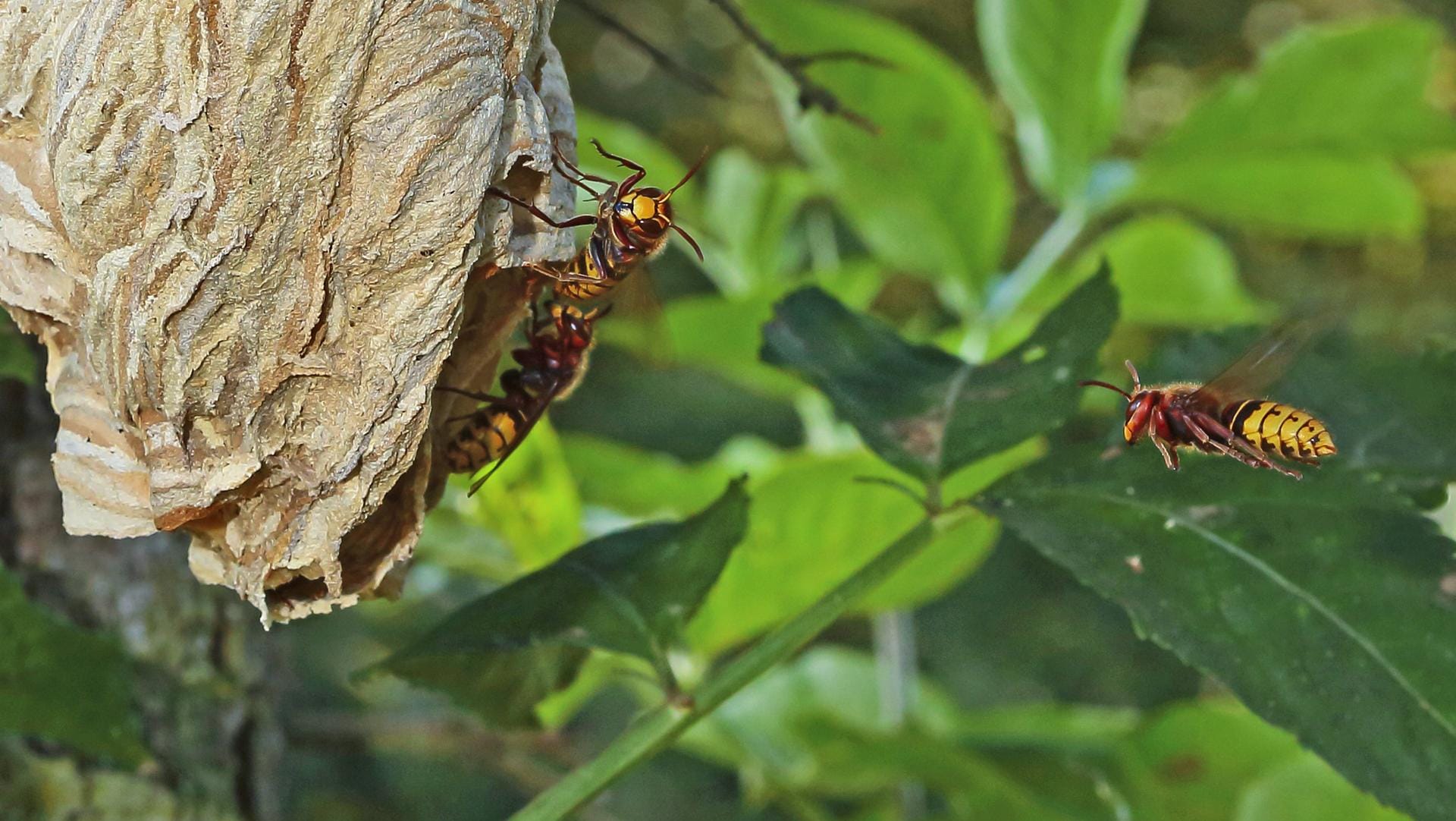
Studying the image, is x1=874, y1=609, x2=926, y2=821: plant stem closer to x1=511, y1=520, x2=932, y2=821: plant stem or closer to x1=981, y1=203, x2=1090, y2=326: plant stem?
x1=981, y1=203, x2=1090, y2=326: plant stem

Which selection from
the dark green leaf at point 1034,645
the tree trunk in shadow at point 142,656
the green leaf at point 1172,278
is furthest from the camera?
the dark green leaf at point 1034,645

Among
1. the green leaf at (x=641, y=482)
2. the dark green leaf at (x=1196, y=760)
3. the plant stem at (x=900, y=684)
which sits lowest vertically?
the plant stem at (x=900, y=684)

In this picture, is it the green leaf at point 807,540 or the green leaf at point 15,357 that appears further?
the green leaf at point 807,540

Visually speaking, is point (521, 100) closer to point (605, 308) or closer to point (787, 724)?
point (605, 308)

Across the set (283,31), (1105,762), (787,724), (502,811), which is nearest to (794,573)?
(787,724)

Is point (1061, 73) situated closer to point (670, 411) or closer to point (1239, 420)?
point (1239, 420)

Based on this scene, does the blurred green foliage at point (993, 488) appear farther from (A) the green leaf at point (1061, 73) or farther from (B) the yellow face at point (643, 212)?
(B) the yellow face at point (643, 212)

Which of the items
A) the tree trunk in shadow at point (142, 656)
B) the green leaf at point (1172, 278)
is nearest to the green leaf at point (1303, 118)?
the green leaf at point (1172, 278)

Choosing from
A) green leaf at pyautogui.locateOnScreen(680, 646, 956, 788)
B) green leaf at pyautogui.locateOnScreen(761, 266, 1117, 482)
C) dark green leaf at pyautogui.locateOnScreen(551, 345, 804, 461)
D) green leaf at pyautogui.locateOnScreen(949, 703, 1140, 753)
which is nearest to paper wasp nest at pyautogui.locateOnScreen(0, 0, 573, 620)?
green leaf at pyautogui.locateOnScreen(761, 266, 1117, 482)

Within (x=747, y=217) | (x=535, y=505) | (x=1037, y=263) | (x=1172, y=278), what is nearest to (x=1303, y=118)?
(x=1172, y=278)
